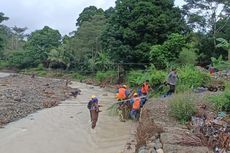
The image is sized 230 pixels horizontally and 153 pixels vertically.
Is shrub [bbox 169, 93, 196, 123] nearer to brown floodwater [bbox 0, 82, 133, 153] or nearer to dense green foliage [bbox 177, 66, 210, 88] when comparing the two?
brown floodwater [bbox 0, 82, 133, 153]

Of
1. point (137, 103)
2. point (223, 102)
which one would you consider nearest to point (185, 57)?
point (137, 103)

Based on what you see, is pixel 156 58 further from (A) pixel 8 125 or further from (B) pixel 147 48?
(A) pixel 8 125

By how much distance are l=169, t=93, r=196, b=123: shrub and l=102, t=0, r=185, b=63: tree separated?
2298 centimetres

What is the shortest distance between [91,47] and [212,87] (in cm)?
3810

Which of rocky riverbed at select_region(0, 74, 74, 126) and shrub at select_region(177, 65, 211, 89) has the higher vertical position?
shrub at select_region(177, 65, 211, 89)

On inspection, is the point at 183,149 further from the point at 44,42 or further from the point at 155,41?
the point at 44,42

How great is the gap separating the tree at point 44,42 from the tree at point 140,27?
32.8 m

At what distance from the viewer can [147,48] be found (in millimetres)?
38500

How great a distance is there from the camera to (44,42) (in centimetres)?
7612

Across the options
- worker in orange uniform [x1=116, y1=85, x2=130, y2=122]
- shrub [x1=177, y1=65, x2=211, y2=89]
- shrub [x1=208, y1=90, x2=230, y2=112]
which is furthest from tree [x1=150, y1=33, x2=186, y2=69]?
shrub [x1=208, y1=90, x2=230, y2=112]

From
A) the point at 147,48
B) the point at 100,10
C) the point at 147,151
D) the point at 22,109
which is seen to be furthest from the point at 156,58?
the point at 100,10

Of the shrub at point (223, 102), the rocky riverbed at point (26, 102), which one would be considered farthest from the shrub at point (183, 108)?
the rocky riverbed at point (26, 102)

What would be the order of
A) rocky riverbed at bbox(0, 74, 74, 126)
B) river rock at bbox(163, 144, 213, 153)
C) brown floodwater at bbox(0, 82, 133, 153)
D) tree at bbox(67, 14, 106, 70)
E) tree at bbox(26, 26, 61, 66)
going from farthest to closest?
tree at bbox(26, 26, 61, 66) < tree at bbox(67, 14, 106, 70) < rocky riverbed at bbox(0, 74, 74, 126) < brown floodwater at bbox(0, 82, 133, 153) < river rock at bbox(163, 144, 213, 153)

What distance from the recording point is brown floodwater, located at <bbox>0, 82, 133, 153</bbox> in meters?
17.9
